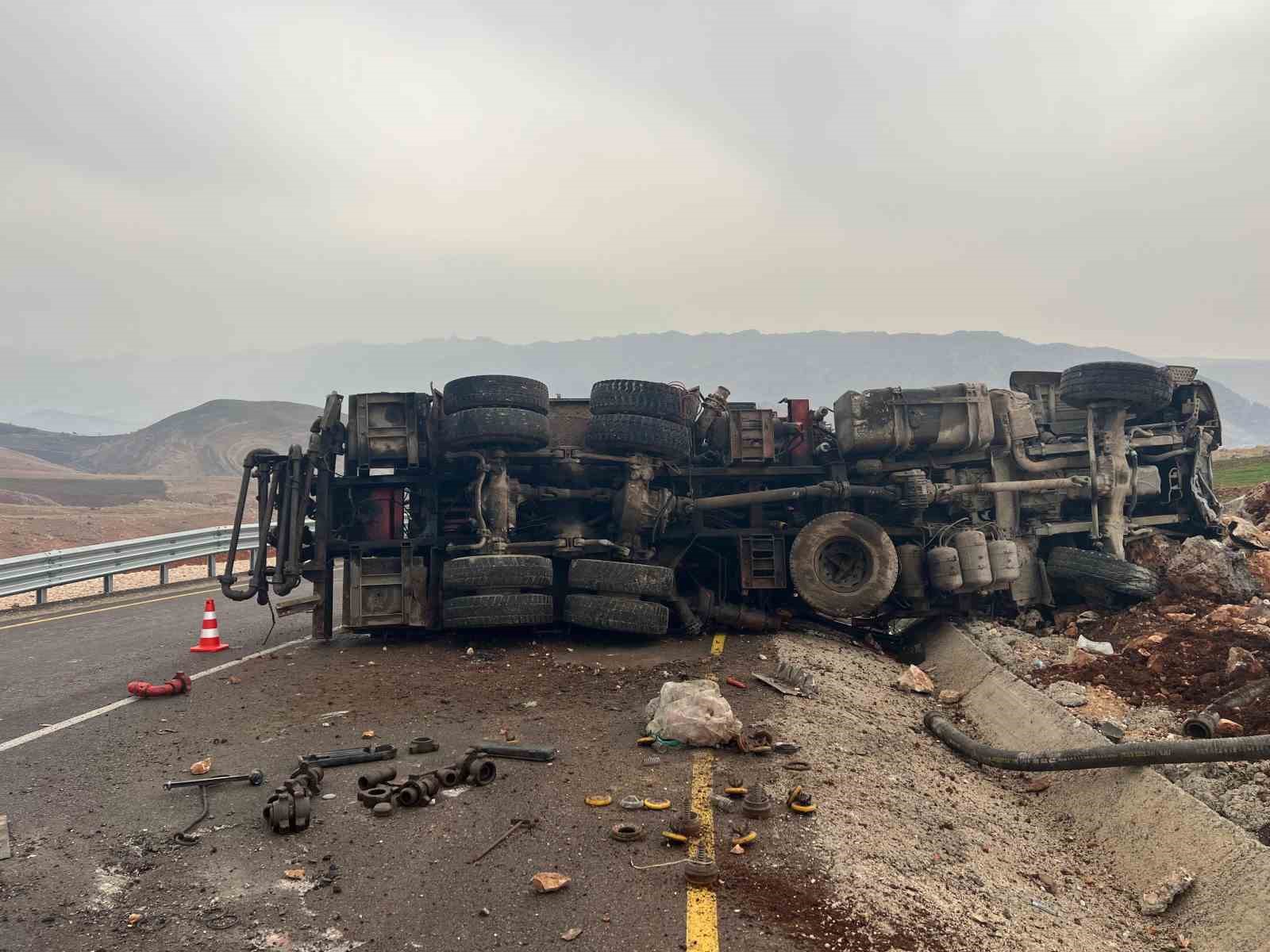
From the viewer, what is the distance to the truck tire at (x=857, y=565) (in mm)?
8805

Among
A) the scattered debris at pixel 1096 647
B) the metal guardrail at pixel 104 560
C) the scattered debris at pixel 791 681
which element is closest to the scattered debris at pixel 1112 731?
the scattered debris at pixel 791 681

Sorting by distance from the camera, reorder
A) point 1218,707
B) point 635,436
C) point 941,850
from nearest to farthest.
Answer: point 941,850 < point 1218,707 < point 635,436

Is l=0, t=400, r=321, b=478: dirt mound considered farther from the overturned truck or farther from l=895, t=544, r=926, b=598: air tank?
l=895, t=544, r=926, b=598: air tank

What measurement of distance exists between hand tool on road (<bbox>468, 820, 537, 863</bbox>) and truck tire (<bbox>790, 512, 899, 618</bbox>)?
556 centimetres

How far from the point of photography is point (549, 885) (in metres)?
3.24

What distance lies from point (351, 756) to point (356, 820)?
0.86 meters

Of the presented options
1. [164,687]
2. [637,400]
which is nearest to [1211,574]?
[637,400]

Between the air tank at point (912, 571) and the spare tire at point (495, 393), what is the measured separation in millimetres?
4477

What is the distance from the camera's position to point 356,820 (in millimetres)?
3986

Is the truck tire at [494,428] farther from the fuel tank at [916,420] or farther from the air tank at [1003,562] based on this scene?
the air tank at [1003,562]

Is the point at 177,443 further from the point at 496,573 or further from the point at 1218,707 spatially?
Answer: the point at 1218,707

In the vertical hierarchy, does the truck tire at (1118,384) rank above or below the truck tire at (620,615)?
above

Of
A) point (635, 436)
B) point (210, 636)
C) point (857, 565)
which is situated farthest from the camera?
point (857, 565)

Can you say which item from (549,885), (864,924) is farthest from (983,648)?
(549,885)
